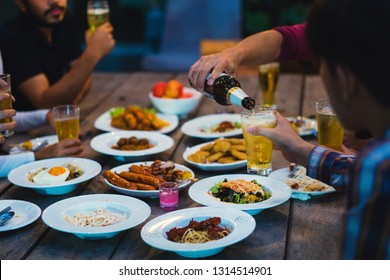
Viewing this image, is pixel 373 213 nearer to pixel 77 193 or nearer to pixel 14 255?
pixel 14 255

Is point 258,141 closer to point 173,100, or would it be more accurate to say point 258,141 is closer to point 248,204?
point 248,204

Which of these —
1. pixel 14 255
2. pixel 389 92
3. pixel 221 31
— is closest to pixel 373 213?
pixel 389 92

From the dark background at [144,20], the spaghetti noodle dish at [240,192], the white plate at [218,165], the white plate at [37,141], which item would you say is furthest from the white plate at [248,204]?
the dark background at [144,20]

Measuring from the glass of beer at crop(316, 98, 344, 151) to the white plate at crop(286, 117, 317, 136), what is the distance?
1.63ft

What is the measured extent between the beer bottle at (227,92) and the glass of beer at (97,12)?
138 centimetres

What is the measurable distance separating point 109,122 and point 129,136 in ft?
0.96

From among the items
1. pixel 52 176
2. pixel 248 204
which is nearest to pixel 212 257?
pixel 248 204

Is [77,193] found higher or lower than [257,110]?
lower

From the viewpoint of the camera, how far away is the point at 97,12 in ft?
11.2

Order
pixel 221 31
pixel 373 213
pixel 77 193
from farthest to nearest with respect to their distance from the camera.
Result: pixel 221 31 → pixel 77 193 → pixel 373 213

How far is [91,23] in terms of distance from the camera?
11.4ft

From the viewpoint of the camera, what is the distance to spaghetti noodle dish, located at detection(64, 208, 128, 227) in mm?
1817

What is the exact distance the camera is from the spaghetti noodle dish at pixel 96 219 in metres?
1.82

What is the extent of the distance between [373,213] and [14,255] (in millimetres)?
1055
